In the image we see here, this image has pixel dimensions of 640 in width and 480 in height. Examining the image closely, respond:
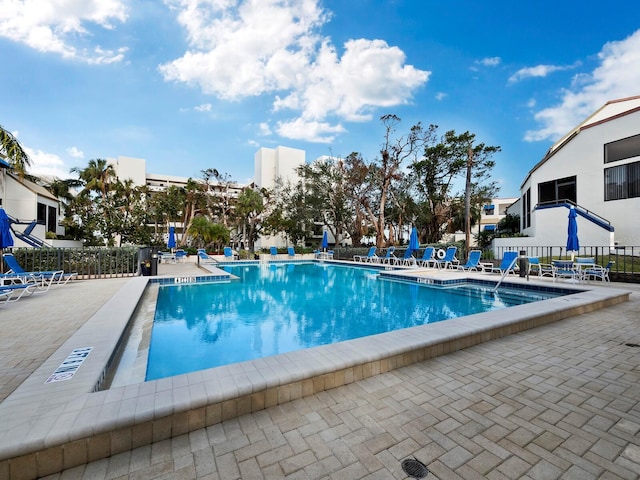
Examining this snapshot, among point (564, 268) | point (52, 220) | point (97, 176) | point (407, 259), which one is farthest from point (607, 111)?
point (52, 220)

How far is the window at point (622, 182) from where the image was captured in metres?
14.0

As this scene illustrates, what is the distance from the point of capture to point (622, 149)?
576 inches

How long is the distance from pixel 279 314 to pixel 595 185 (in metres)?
18.1

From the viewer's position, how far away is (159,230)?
2827 cm

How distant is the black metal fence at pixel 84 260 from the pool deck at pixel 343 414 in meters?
7.81

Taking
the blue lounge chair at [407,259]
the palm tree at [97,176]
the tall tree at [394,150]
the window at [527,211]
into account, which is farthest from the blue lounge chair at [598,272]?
the palm tree at [97,176]

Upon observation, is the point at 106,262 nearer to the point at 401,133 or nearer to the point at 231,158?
the point at 401,133

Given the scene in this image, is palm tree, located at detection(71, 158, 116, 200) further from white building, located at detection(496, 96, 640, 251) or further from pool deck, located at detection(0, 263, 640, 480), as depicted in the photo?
white building, located at detection(496, 96, 640, 251)

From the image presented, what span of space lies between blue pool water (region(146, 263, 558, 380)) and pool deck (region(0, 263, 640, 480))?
1397 millimetres

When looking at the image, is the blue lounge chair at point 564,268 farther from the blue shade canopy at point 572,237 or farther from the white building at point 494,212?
the white building at point 494,212

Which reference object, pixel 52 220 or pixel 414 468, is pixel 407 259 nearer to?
pixel 414 468

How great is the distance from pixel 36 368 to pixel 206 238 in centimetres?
2371

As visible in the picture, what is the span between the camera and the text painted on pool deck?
2.57m

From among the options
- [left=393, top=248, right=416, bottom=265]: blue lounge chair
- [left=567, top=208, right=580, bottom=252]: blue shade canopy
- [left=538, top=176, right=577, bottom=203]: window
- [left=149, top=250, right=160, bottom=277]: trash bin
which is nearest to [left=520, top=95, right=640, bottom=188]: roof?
[left=538, top=176, right=577, bottom=203]: window
